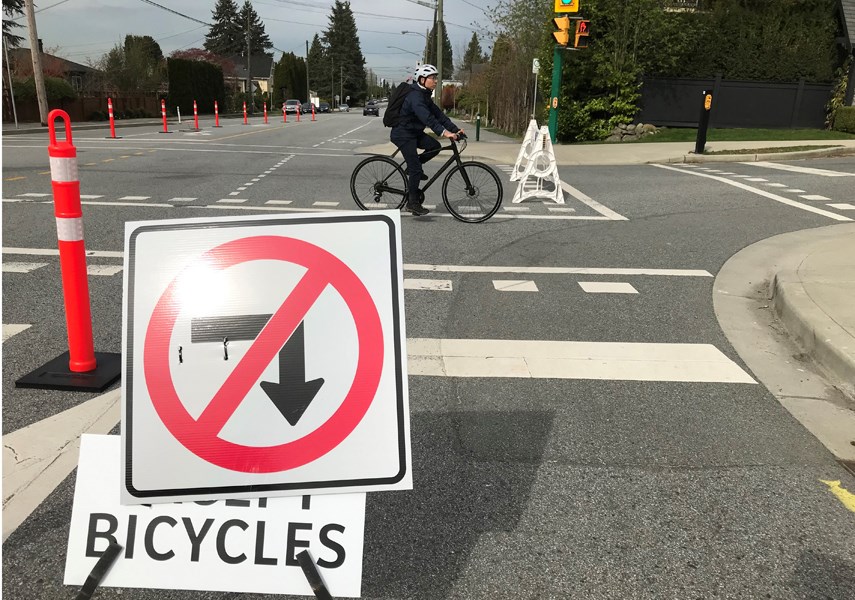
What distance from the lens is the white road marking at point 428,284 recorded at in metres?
5.91

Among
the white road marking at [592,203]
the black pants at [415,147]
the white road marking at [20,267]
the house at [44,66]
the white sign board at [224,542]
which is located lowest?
the white road marking at [20,267]

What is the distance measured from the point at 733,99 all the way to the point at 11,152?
2267 centimetres

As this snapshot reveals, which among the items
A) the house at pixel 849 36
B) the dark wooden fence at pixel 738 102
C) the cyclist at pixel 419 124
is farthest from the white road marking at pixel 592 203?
the house at pixel 849 36

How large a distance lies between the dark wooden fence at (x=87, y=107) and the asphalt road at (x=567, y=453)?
29870 mm

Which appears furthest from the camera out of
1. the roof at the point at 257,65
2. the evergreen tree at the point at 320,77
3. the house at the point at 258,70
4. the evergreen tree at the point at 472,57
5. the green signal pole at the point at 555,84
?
the evergreen tree at the point at 320,77

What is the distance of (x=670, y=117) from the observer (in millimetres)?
23766

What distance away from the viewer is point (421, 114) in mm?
7926

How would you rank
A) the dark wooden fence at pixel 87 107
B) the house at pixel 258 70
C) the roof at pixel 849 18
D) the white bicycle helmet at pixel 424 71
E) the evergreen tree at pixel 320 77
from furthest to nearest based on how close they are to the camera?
the evergreen tree at pixel 320 77
the house at pixel 258 70
the dark wooden fence at pixel 87 107
the roof at pixel 849 18
the white bicycle helmet at pixel 424 71

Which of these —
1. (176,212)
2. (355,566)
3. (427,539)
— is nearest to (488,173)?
(176,212)

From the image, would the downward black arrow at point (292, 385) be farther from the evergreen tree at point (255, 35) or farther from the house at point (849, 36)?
the evergreen tree at point (255, 35)

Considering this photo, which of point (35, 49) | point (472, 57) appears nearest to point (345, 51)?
point (472, 57)

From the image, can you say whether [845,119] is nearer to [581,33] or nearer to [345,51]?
[581,33]

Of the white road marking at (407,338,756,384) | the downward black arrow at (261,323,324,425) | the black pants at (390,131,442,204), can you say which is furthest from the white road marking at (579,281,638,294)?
the downward black arrow at (261,323,324,425)

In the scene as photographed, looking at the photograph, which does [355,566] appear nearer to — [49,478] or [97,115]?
[49,478]
